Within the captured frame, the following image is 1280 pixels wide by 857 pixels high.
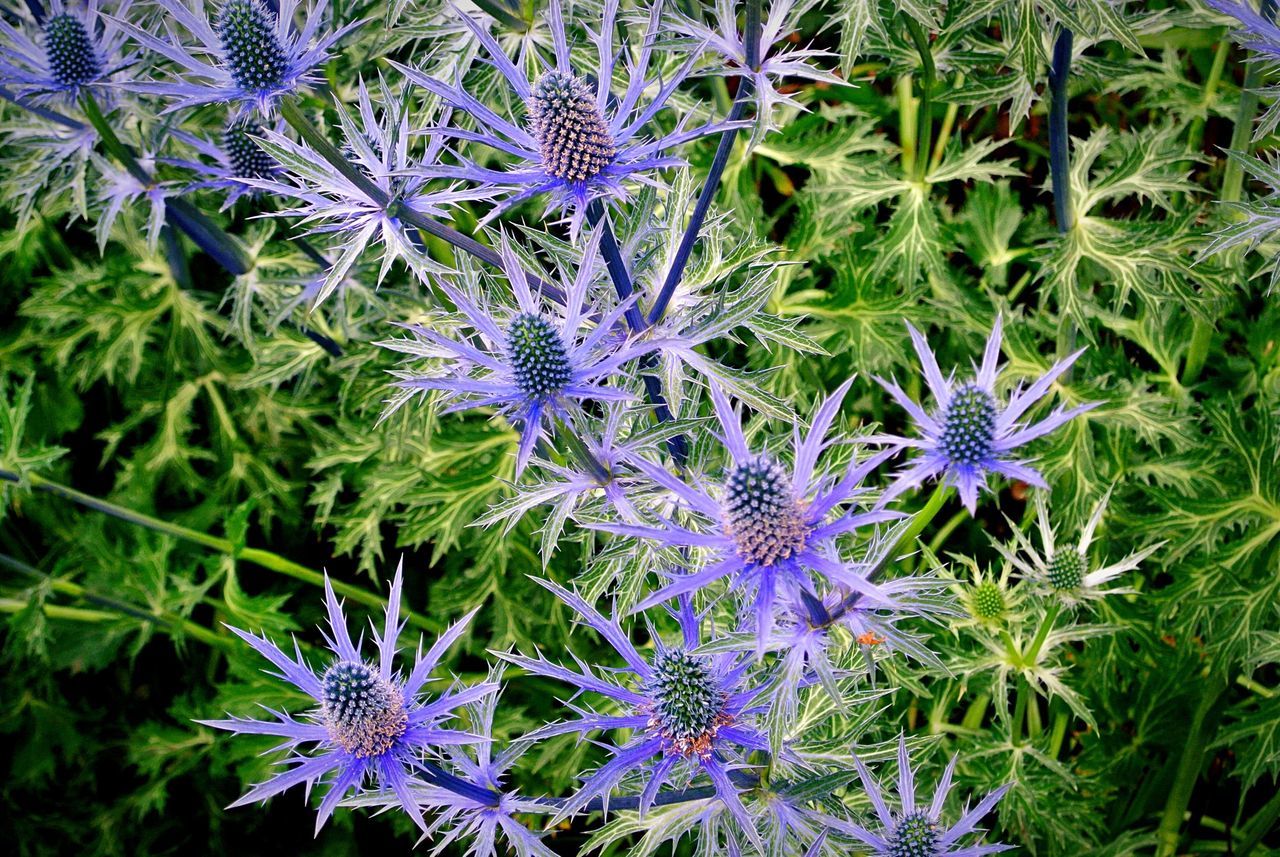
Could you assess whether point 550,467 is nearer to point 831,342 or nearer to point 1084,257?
point 831,342

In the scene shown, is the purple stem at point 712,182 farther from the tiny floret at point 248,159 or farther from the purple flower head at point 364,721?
the tiny floret at point 248,159

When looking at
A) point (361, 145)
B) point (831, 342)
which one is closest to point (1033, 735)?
point (831, 342)

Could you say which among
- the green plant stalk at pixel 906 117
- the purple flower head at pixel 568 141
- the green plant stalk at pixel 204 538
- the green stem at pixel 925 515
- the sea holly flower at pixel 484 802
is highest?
the purple flower head at pixel 568 141

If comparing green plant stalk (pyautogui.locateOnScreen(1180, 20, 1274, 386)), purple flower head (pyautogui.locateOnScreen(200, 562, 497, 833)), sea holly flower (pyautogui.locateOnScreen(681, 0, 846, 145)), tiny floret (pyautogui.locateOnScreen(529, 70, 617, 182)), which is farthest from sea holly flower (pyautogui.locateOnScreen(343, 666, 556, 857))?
green plant stalk (pyautogui.locateOnScreen(1180, 20, 1274, 386))

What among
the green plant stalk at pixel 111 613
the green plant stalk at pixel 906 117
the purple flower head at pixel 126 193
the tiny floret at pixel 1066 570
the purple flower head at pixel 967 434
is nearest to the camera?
the purple flower head at pixel 967 434

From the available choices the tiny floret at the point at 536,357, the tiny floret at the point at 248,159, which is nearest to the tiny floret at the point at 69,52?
the tiny floret at the point at 248,159

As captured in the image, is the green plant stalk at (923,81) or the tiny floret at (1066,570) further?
the green plant stalk at (923,81)
